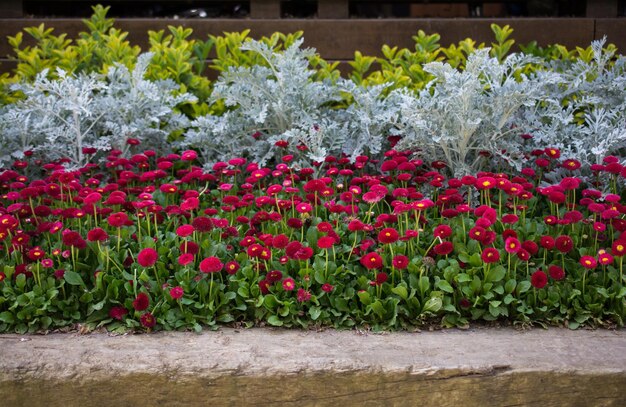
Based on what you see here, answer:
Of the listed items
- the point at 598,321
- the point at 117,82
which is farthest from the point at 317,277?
the point at 117,82

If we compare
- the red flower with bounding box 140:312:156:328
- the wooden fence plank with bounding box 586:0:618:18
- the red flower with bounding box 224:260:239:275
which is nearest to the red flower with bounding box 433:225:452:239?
the red flower with bounding box 224:260:239:275

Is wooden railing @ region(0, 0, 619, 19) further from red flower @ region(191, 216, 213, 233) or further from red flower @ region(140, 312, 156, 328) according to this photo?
red flower @ region(140, 312, 156, 328)

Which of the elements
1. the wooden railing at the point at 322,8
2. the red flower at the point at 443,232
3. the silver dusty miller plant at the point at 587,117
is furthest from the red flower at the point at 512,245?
the wooden railing at the point at 322,8

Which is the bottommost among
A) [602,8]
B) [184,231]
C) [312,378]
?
[312,378]

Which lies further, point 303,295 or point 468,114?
point 468,114

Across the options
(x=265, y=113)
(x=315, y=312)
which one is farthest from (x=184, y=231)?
(x=265, y=113)

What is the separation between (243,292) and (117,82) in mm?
Answer: 2008

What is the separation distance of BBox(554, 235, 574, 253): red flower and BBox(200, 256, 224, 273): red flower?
135cm

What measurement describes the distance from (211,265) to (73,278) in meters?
0.57

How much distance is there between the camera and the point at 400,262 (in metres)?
2.80

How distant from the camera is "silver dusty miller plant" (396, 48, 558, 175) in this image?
3480 mm

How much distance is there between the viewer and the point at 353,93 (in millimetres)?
3979

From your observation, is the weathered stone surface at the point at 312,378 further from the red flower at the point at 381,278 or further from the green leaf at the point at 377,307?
the red flower at the point at 381,278

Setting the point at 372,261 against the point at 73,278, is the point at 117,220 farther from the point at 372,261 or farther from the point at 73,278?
the point at 372,261
